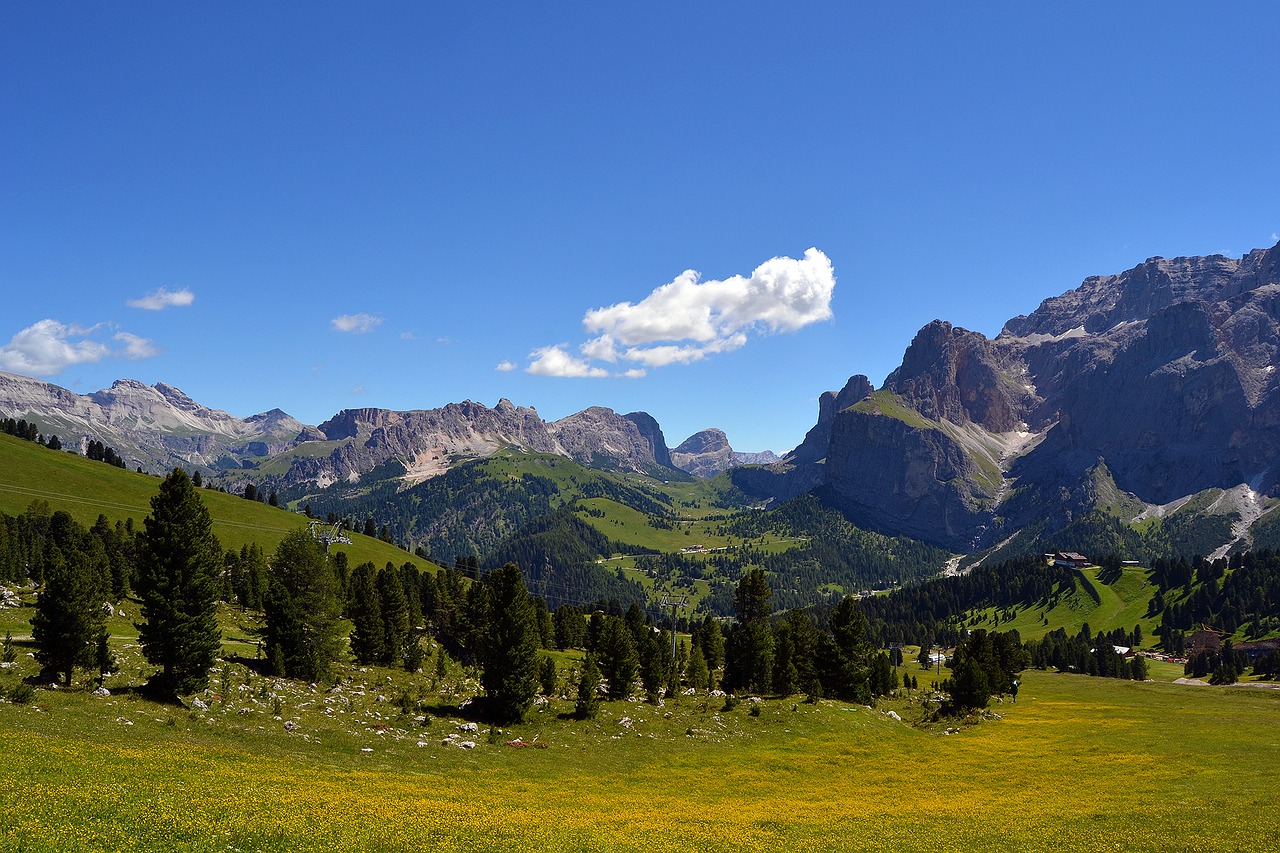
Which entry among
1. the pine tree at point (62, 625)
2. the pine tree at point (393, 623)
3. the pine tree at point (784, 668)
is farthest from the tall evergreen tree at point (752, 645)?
the pine tree at point (62, 625)

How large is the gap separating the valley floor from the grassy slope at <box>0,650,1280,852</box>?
0.55 ft

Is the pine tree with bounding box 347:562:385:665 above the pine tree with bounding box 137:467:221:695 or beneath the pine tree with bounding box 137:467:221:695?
beneath

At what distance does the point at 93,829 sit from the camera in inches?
884

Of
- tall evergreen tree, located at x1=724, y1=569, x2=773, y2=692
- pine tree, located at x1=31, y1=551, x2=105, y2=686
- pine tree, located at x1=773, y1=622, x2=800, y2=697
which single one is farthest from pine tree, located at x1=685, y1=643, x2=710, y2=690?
pine tree, located at x1=31, y1=551, x2=105, y2=686

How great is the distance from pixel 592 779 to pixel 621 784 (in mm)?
2114

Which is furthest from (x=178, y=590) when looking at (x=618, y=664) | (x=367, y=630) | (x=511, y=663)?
(x=618, y=664)

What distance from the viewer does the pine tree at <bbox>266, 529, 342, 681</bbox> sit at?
222ft

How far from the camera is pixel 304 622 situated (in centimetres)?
6888

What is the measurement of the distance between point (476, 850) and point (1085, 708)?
121337 mm

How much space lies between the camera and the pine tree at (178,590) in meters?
51.2

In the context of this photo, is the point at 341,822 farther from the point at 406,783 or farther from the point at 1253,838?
the point at 1253,838

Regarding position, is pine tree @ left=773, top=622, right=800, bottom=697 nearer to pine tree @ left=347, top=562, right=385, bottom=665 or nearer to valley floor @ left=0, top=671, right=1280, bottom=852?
valley floor @ left=0, top=671, right=1280, bottom=852

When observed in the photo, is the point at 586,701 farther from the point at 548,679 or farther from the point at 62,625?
the point at 62,625

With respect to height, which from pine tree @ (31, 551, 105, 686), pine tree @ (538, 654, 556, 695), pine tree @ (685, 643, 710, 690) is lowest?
pine tree @ (685, 643, 710, 690)
